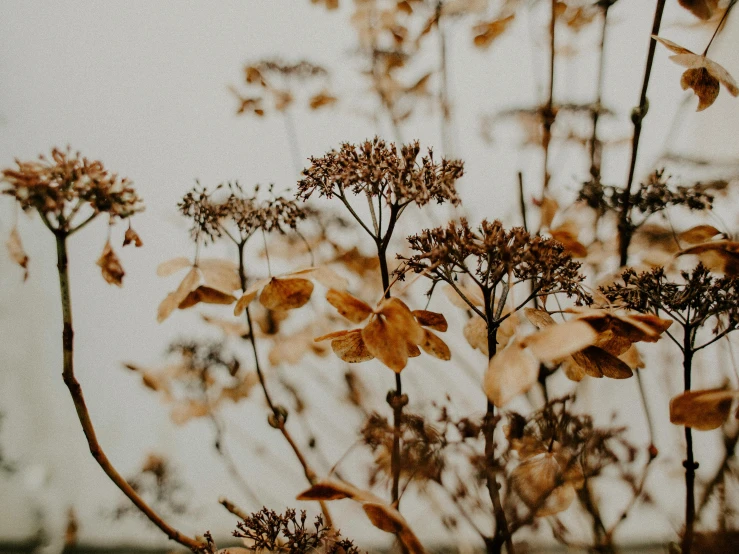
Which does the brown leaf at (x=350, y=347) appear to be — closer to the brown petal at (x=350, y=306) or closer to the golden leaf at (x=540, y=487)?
the brown petal at (x=350, y=306)

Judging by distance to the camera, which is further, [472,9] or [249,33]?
[249,33]

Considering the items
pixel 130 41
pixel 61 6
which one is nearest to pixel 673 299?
pixel 130 41

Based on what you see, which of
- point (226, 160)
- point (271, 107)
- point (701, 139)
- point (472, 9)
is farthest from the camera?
point (226, 160)

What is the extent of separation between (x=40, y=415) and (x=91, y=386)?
0.18m

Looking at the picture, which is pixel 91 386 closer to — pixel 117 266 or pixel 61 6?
pixel 61 6

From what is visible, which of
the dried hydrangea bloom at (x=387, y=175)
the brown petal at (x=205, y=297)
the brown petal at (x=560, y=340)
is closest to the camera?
the brown petal at (x=560, y=340)

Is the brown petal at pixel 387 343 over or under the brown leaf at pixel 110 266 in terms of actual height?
under

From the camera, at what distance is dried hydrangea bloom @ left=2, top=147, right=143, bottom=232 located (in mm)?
319

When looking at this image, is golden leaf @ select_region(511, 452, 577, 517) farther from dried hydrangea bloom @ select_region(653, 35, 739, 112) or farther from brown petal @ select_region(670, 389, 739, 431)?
dried hydrangea bloom @ select_region(653, 35, 739, 112)

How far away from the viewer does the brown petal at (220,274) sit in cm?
46

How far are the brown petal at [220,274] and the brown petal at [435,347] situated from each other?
0.74ft

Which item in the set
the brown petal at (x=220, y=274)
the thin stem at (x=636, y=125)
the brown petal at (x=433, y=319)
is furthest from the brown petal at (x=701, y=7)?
the brown petal at (x=220, y=274)

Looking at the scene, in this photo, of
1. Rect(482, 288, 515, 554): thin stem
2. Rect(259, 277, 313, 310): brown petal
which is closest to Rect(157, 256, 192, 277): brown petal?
Rect(259, 277, 313, 310): brown petal

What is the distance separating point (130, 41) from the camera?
58.7 inches
